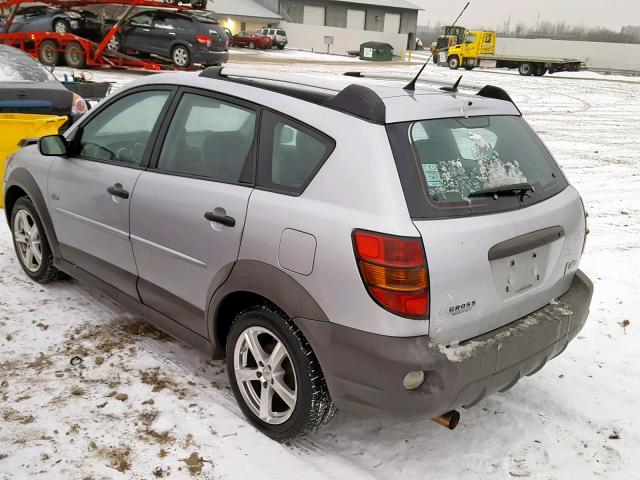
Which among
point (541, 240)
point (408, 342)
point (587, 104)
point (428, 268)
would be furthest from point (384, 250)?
point (587, 104)

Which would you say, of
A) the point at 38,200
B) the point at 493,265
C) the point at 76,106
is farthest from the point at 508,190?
the point at 76,106

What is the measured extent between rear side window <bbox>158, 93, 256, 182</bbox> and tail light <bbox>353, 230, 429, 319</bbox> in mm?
826

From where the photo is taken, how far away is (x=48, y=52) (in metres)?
18.0

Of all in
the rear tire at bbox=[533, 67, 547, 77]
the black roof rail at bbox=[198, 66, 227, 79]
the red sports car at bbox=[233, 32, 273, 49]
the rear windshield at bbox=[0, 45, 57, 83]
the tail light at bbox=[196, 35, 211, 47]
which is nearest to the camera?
the black roof rail at bbox=[198, 66, 227, 79]

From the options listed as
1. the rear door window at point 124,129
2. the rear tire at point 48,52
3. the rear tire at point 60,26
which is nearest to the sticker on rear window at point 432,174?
the rear door window at point 124,129

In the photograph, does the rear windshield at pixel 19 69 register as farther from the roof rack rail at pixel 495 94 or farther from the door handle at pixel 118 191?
the roof rack rail at pixel 495 94

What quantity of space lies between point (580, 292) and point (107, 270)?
281 centimetres

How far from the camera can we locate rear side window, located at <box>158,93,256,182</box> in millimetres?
2891

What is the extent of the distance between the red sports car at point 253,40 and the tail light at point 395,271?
47564mm

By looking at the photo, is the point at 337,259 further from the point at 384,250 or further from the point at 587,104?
the point at 587,104

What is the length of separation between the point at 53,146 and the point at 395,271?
8.57 ft

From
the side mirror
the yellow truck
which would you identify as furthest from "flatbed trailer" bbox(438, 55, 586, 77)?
the side mirror

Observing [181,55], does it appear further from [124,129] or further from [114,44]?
[124,129]

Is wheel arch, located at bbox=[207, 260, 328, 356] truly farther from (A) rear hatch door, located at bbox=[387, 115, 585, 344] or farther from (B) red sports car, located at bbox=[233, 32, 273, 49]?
(B) red sports car, located at bbox=[233, 32, 273, 49]
